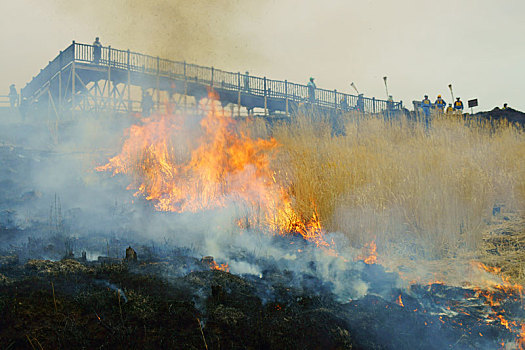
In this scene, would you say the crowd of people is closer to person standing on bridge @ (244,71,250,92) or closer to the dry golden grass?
person standing on bridge @ (244,71,250,92)

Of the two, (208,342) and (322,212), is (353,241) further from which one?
(208,342)

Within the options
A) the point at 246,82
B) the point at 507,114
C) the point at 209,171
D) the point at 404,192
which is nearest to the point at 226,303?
the point at 404,192

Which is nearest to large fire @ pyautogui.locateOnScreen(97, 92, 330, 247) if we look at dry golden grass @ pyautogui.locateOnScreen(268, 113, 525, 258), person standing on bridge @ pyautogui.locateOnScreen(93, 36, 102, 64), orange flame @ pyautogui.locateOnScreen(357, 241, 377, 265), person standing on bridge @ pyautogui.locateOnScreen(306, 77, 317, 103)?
dry golden grass @ pyautogui.locateOnScreen(268, 113, 525, 258)

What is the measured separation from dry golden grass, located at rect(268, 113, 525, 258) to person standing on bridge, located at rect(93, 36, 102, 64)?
11.8 meters

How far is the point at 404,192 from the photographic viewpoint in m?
4.84

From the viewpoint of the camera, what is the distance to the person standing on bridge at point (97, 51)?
562 inches

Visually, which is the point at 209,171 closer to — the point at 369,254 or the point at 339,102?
the point at 369,254

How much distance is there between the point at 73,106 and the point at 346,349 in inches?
612

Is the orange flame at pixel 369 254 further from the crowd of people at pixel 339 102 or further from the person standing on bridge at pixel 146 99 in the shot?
the person standing on bridge at pixel 146 99

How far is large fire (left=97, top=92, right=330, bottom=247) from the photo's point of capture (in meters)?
5.45

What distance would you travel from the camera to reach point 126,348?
206 centimetres

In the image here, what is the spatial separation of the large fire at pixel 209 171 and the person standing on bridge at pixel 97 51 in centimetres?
749

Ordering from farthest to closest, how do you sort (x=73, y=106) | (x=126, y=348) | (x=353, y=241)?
1. (x=73, y=106)
2. (x=353, y=241)
3. (x=126, y=348)

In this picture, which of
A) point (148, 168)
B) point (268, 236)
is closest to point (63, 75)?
point (148, 168)
